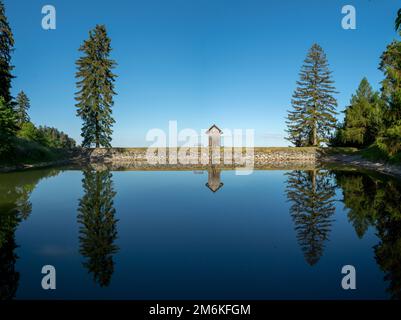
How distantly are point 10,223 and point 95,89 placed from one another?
37.0 metres

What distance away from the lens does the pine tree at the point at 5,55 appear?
28.5m

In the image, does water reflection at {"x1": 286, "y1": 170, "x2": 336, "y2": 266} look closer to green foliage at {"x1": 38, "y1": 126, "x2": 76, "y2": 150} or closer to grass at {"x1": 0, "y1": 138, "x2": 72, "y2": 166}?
grass at {"x1": 0, "y1": 138, "x2": 72, "y2": 166}

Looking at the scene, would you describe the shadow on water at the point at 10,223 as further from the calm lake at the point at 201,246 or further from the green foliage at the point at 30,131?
the green foliage at the point at 30,131

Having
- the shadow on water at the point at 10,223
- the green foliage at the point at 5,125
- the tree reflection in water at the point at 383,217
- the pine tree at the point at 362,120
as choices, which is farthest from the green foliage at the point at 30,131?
the pine tree at the point at 362,120

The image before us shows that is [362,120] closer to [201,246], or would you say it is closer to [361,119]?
[361,119]

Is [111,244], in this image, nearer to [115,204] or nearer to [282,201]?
[115,204]

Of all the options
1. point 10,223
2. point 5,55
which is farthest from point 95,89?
point 10,223

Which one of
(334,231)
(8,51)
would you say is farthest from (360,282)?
(8,51)

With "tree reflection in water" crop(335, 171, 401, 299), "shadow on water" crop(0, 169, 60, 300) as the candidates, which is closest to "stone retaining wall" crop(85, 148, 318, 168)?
"shadow on water" crop(0, 169, 60, 300)

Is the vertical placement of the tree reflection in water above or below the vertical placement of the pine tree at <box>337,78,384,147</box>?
below

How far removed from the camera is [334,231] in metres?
7.13

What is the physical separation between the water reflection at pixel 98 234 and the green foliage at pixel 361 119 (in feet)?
122

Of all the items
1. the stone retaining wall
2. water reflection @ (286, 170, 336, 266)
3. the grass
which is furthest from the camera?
the stone retaining wall

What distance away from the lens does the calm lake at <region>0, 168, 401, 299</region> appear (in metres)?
4.36
